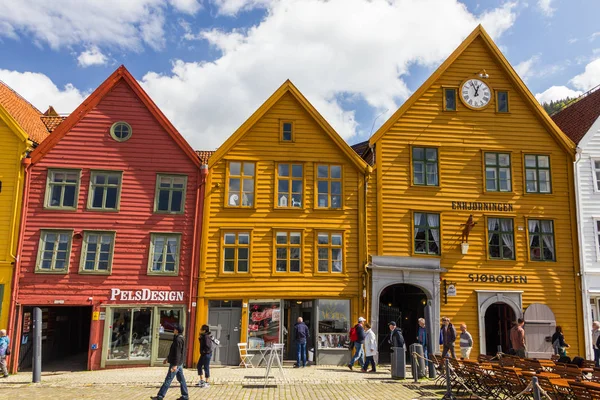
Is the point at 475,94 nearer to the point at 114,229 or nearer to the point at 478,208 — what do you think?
the point at 478,208

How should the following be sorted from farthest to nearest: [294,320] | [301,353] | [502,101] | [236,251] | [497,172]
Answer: [502,101] → [497,172] → [294,320] → [236,251] → [301,353]

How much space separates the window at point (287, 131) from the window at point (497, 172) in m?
8.49

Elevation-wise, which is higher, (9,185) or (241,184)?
(241,184)

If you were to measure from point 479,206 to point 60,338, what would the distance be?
18.8 meters

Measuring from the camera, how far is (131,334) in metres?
19.8

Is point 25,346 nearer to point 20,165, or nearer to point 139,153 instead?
point 20,165

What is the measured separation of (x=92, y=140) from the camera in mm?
20953

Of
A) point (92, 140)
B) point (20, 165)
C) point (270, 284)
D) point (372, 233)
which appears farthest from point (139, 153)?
point (372, 233)

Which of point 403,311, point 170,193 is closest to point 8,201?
point 170,193

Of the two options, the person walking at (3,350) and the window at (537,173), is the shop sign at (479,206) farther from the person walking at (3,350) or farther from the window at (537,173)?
the person walking at (3,350)

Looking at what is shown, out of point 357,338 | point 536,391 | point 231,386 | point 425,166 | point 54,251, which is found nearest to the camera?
point 536,391

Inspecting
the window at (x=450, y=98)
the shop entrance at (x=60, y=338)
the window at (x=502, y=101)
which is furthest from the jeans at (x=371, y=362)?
the window at (x=502, y=101)

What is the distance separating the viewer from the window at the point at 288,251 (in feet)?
68.7

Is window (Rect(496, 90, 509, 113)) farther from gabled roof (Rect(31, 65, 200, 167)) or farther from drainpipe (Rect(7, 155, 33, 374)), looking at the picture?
drainpipe (Rect(7, 155, 33, 374))
